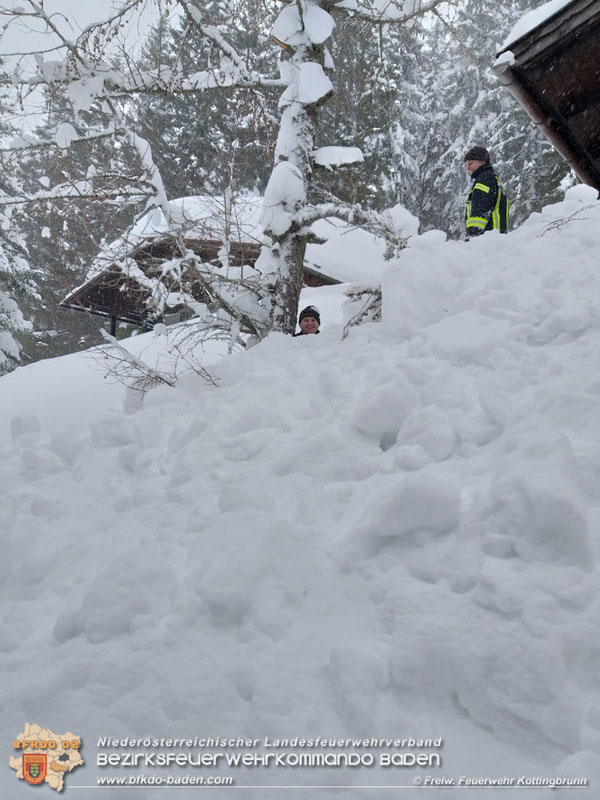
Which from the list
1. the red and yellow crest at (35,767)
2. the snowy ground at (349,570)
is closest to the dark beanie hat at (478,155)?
the snowy ground at (349,570)

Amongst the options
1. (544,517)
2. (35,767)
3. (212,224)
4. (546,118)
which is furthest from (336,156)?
(35,767)

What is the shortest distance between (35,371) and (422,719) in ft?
27.5

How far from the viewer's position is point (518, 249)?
3.92 meters

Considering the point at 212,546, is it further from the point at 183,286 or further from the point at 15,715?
the point at 183,286

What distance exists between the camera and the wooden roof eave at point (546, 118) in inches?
187

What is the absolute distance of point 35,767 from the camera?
4.27 feet

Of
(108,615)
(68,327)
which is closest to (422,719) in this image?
(108,615)

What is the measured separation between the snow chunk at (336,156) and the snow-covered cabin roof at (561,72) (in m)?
1.71

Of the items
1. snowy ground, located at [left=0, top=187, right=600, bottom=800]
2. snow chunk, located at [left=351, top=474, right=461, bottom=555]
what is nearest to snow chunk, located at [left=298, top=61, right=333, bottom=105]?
snowy ground, located at [left=0, top=187, right=600, bottom=800]

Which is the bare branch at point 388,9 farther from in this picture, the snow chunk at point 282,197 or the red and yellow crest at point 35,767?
the red and yellow crest at point 35,767

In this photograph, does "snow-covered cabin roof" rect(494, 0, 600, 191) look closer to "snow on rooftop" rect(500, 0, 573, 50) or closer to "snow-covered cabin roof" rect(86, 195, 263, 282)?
"snow on rooftop" rect(500, 0, 573, 50)

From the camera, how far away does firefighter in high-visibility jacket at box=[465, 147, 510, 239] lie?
5.54 m

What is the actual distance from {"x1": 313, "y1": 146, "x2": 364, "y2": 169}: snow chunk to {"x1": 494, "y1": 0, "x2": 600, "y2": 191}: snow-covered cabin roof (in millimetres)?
1712

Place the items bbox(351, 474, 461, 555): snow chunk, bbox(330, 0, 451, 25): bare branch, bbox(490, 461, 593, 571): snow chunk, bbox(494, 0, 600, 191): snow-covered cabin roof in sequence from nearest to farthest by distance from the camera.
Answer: bbox(490, 461, 593, 571): snow chunk → bbox(351, 474, 461, 555): snow chunk → bbox(494, 0, 600, 191): snow-covered cabin roof → bbox(330, 0, 451, 25): bare branch
